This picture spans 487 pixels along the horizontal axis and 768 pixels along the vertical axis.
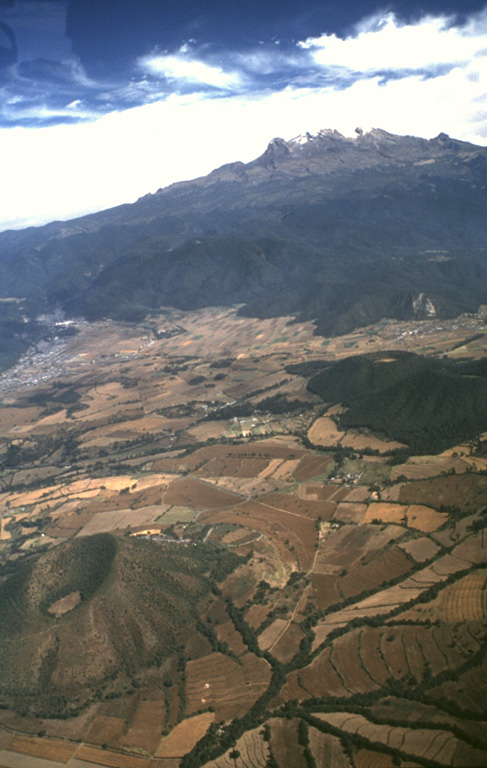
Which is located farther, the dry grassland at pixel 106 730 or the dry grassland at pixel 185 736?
the dry grassland at pixel 106 730

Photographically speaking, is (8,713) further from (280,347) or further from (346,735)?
(280,347)

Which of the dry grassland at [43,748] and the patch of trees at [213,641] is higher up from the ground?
the patch of trees at [213,641]

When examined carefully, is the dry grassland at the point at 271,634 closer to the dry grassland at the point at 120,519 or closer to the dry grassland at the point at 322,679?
the dry grassland at the point at 322,679

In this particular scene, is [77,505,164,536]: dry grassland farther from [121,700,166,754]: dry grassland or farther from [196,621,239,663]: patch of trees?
[121,700,166,754]: dry grassland

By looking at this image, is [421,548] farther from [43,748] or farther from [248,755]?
[43,748]

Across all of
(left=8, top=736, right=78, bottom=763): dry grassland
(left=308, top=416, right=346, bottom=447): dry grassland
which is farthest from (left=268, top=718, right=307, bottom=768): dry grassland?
(left=308, top=416, right=346, bottom=447): dry grassland

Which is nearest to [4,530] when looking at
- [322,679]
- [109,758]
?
[109,758]

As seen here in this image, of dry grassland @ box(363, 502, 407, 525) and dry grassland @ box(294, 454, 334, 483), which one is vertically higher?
dry grassland @ box(294, 454, 334, 483)

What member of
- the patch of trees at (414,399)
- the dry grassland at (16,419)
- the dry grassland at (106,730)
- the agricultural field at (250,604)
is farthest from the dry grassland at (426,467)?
the dry grassland at (16,419)

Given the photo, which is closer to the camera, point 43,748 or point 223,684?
point 43,748
